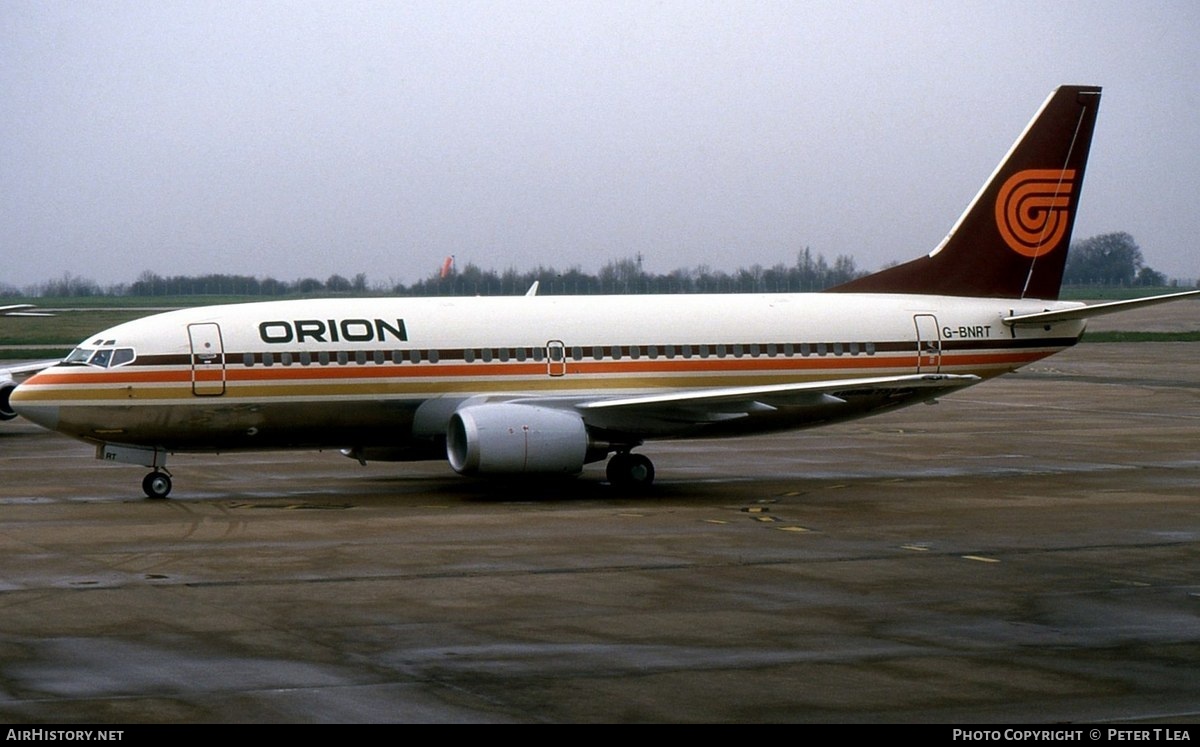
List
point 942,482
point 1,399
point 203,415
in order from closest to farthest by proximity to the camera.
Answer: point 203,415 → point 942,482 → point 1,399

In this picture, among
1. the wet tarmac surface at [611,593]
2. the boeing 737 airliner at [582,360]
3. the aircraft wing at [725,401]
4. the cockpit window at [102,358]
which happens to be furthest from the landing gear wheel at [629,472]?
the cockpit window at [102,358]

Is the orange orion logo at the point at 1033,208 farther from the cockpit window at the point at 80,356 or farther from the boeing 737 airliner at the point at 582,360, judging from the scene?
the cockpit window at the point at 80,356

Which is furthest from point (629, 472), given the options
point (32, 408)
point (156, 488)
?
point (32, 408)

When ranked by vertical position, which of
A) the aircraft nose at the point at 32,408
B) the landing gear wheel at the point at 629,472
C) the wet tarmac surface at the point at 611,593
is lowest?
the wet tarmac surface at the point at 611,593

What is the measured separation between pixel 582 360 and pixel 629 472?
2.18 m

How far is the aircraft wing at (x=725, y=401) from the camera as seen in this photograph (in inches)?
1005

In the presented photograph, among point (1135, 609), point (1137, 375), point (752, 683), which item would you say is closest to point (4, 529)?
point (752, 683)

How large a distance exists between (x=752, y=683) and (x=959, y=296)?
59.9 feet

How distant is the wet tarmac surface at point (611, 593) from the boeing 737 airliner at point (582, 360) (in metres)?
1.14

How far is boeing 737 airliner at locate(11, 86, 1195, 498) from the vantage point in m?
25.2

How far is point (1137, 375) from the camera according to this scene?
5522 cm

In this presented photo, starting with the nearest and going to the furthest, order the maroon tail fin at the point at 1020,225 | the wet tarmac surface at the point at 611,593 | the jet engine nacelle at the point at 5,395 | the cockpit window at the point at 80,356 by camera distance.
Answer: the wet tarmac surface at the point at 611,593, the cockpit window at the point at 80,356, the maroon tail fin at the point at 1020,225, the jet engine nacelle at the point at 5,395

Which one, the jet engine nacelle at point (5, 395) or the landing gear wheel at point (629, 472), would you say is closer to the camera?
the landing gear wheel at point (629, 472)
